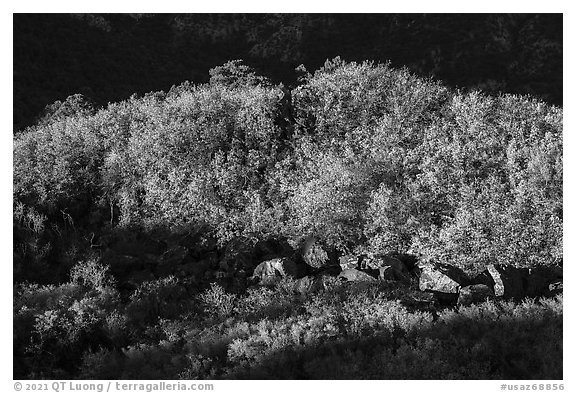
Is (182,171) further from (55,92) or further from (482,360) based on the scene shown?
(55,92)

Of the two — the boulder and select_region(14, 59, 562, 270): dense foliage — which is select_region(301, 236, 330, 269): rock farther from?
select_region(14, 59, 562, 270): dense foliage

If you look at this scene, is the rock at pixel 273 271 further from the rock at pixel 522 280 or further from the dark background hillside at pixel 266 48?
the dark background hillside at pixel 266 48

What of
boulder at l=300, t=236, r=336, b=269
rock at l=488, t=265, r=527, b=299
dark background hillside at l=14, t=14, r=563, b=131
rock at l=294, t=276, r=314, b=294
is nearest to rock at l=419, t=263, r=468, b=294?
rock at l=488, t=265, r=527, b=299

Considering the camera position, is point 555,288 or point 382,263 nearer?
point 555,288

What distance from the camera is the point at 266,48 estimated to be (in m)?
66.3

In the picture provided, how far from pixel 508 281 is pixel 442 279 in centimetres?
216

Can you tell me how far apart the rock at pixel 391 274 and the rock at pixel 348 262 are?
37.0 inches

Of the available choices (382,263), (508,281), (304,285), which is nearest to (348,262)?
(382,263)

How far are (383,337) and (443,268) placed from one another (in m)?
4.86

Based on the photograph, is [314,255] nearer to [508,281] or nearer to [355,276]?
[355,276]

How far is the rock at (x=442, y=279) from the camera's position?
17.6 metres

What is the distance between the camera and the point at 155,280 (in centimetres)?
1827

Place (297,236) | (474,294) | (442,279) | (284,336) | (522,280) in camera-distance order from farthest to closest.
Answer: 1. (297,236)
2. (522,280)
3. (442,279)
4. (474,294)
5. (284,336)

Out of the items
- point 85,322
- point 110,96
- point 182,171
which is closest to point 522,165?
point 182,171
